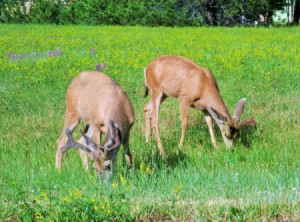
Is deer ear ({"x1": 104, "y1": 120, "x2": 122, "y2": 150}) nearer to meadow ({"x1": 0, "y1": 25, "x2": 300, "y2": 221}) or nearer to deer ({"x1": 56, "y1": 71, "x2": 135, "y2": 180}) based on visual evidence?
deer ({"x1": 56, "y1": 71, "x2": 135, "y2": 180})

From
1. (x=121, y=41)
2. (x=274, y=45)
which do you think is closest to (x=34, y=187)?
(x=274, y=45)

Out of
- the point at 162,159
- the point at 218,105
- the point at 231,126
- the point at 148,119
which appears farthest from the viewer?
the point at 148,119

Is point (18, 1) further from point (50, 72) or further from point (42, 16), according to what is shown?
point (50, 72)

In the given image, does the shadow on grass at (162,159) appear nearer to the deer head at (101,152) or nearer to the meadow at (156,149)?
the meadow at (156,149)

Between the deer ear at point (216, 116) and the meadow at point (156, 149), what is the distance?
16.4 inches

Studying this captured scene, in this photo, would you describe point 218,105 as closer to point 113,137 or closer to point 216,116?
point 216,116

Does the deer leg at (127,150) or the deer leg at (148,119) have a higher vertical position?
the deer leg at (127,150)

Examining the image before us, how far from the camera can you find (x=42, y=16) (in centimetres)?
3991

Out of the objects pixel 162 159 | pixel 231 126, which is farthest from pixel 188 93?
pixel 162 159

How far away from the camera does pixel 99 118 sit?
8.61 metres

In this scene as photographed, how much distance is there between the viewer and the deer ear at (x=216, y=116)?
10.2m

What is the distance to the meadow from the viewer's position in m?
6.01

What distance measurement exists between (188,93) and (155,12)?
25.9 meters

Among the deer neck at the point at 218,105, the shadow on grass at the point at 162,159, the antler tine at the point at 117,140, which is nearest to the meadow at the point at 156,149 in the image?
the shadow on grass at the point at 162,159
